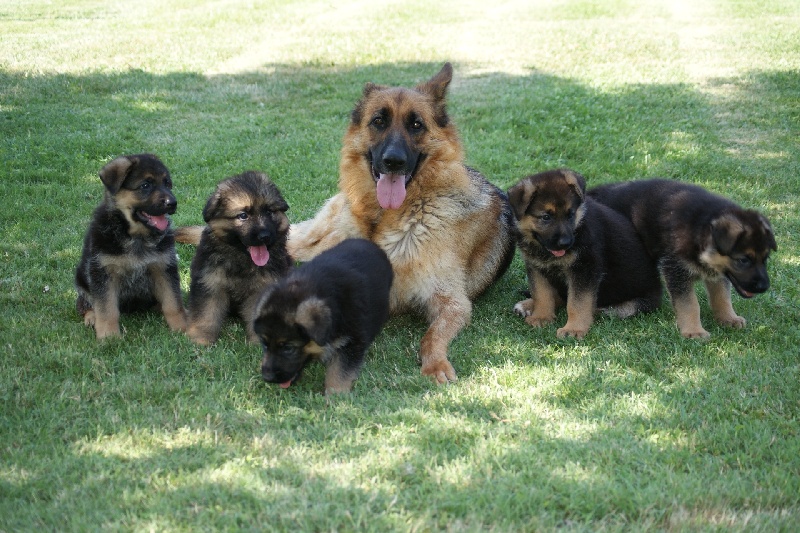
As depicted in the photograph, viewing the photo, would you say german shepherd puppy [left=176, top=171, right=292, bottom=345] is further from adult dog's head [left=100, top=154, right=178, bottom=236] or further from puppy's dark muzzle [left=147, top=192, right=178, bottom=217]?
adult dog's head [left=100, top=154, right=178, bottom=236]

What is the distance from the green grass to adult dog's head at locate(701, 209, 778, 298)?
631 millimetres

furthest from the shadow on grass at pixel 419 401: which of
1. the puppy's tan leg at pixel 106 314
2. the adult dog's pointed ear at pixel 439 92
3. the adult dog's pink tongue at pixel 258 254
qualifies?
the adult dog's pointed ear at pixel 439 92

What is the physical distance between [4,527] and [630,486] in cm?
339

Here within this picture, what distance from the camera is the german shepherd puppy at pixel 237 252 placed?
21.3 ft

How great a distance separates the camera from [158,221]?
6.66 metres

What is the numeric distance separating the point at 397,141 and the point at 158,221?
212 cm

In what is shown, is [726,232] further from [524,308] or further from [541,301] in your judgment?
[524,308]

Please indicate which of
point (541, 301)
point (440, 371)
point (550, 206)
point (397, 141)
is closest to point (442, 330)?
point (440, 371)

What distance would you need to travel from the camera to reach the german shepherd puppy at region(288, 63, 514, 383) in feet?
23.2

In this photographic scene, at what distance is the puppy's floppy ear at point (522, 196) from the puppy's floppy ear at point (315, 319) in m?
2.34

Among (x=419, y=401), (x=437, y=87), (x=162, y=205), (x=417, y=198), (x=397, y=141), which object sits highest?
(x=437, y=87)

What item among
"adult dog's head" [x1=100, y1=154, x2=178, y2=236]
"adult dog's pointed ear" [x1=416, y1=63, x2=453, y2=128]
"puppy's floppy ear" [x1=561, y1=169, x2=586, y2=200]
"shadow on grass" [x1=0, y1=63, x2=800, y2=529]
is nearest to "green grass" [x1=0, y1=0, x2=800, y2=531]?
"shadow on grass" [x1=0, y1=63, x2=800, y2=529]

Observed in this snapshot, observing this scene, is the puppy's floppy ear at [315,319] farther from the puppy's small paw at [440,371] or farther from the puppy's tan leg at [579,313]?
the puppy's tan leg at [579,313]

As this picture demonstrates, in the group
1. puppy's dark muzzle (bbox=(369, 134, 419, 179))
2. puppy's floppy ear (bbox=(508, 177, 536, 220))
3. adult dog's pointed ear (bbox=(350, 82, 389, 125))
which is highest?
adult dog's pointed ear (bbox=(350, 82, 389, 125))
